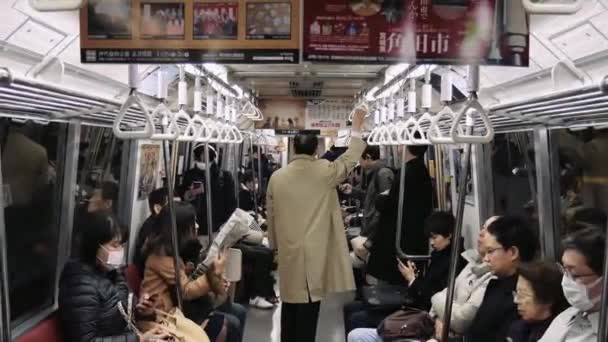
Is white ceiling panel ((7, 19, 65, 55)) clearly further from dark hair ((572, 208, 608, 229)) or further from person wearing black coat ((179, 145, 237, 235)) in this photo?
person wearing black coat ((179, 145, 237, 235))

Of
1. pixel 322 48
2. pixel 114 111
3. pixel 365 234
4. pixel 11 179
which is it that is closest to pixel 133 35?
pixel 322 48

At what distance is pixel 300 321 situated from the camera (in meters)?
4.32

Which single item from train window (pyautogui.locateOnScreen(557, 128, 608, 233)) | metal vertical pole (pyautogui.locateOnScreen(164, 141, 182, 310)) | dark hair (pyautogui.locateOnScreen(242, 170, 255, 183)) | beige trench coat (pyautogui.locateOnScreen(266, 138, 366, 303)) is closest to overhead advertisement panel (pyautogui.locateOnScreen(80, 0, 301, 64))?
metal vertical pole (pyautogui.locateOnScreen(164, 141, 182, 310))

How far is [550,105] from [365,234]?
4321 mm

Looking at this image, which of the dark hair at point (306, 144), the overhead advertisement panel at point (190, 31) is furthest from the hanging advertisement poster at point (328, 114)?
the overhead advertisement panel at point (190, 31)

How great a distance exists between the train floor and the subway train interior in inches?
1.5

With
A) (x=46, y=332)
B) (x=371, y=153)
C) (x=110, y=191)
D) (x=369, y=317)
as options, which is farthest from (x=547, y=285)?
(x=371, y=153)

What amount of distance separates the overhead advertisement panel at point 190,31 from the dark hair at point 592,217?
1714 mm

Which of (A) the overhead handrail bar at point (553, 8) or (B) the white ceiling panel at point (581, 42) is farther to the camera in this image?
(B) the white ceiling panel at point (581, 42)

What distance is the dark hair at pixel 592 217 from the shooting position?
9.92 ft

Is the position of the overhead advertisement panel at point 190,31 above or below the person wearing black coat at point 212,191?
above

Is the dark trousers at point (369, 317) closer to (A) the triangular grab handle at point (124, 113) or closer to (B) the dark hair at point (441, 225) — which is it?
(B) the dark hair at point (441, 225)

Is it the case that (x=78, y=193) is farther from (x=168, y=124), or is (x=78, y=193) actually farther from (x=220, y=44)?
(x=220, y=44)

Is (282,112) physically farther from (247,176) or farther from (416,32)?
(416,32)
